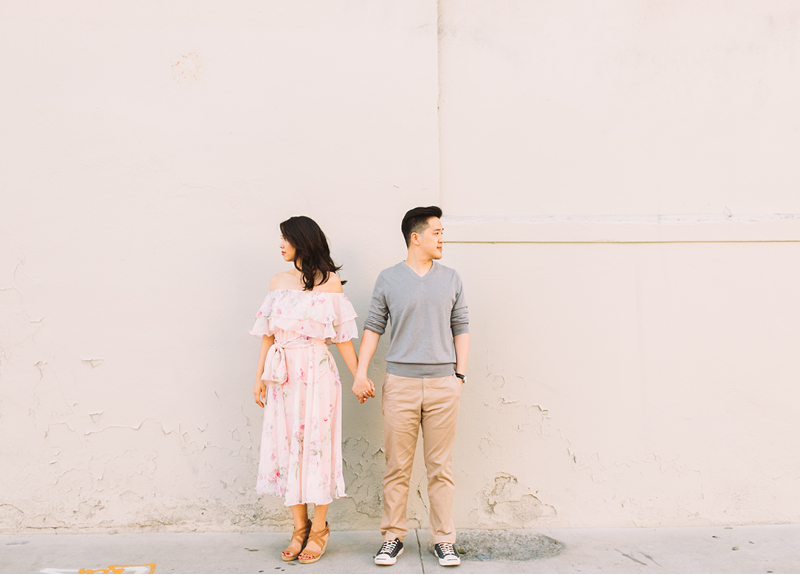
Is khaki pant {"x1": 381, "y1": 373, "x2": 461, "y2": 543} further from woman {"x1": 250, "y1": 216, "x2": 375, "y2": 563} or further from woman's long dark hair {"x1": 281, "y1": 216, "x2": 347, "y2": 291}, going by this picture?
woman's long dark hair {"x1": 281, "y1": 216, "x2": 347, "y2": 291}

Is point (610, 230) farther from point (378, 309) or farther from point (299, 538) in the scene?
point (299, 538)

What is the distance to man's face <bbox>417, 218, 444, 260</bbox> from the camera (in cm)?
324

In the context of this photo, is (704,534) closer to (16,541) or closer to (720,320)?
(720,320)

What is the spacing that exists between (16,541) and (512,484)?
2945 millimetres

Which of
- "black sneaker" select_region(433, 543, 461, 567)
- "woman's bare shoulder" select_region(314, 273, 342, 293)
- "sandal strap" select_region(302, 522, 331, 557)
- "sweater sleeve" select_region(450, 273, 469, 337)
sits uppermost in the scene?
"woman's bare shoulder" select_region(314, 273, 342, 293)

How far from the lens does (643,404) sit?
Result: 3750 millimetres

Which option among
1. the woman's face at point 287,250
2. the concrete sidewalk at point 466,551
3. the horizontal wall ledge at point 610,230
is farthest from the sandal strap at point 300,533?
the horizontal wall ledge at point 610,230

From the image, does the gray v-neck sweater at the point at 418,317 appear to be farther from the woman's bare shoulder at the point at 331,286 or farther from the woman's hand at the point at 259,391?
the woman's hand at the point at 259,391

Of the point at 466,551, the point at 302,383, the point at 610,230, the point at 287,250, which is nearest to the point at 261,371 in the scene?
the point at 302,383

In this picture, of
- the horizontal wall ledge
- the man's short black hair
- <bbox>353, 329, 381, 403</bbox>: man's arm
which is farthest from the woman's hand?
the horizontal wall ledge

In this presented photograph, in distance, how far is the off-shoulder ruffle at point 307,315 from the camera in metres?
3.25

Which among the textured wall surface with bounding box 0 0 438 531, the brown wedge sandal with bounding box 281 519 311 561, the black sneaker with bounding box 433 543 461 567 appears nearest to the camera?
the black sneaker with bounding box 433 543 461 567

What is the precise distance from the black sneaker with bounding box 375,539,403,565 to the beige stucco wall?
1.51 feet

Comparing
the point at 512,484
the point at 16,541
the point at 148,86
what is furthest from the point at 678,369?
the point at 16,541
